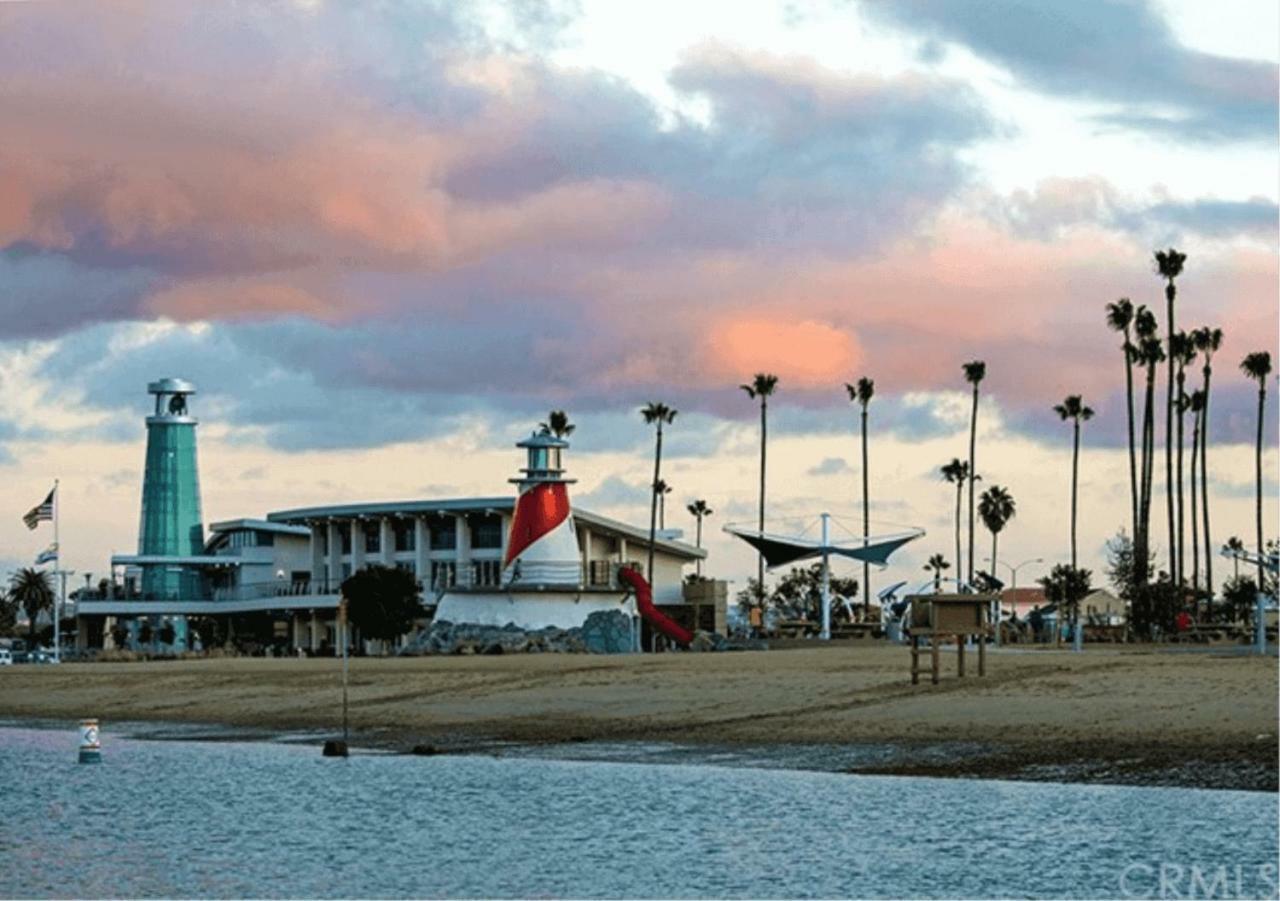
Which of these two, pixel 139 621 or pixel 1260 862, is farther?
pixel 139 621

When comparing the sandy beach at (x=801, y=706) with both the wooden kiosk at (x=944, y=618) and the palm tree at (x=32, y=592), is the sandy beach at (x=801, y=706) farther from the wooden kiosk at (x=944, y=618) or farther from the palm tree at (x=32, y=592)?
the palm tree at (x=32, y=592)

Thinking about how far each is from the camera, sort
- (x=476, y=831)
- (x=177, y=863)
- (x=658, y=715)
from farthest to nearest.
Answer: (x=658, y=715) → (x=476, y=831) → (x=177, y=863)

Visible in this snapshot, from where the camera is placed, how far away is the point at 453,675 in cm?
6338

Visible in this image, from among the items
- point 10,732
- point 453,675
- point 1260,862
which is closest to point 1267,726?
point 1260,862

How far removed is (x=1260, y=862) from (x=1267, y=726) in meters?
11.7

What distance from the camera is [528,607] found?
95312mm

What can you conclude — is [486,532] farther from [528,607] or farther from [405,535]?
[528,607]

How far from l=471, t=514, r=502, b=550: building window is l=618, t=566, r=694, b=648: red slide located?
16.1 meters

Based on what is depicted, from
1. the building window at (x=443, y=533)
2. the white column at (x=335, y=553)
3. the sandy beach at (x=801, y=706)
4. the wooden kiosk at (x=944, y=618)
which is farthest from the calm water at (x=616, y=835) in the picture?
the white column at (x=335, y=553)

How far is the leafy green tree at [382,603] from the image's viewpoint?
10156 cm

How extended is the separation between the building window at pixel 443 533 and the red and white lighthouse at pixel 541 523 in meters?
18.8

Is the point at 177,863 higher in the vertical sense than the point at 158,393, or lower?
lower

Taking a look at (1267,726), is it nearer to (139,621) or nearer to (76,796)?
(76,796)

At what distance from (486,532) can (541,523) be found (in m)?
19.2
